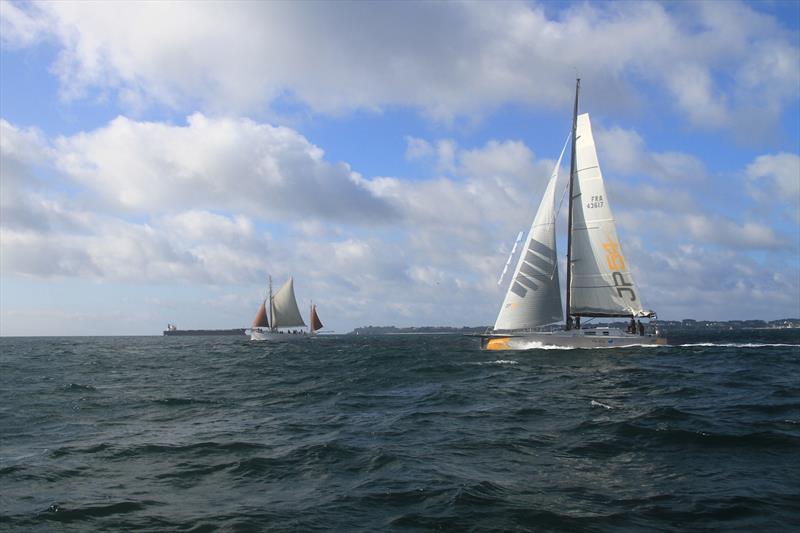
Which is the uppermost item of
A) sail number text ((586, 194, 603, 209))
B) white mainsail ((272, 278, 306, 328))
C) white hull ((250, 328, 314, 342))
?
sail number text ((586, 194, 603, 209))

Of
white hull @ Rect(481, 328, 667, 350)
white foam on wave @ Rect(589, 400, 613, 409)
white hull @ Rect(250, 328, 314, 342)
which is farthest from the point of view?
white hull @ Rect(250, 328, 314, 342)

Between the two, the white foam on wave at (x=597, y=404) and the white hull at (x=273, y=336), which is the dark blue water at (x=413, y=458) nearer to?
the white foam on wave at (x=597, y=404)

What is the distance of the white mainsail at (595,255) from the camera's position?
4628 centimetres

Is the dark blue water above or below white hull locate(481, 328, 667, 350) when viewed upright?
below

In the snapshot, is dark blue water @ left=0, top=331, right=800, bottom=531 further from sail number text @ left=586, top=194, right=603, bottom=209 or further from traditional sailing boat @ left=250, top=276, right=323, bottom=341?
traditional sailing boat @ left=250, top=276, right=323, bottom=341

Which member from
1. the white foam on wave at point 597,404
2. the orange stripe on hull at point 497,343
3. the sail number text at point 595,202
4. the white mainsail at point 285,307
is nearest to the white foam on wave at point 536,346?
the orange stripe on hull at point 497,343

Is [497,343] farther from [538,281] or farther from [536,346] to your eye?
[538,281]

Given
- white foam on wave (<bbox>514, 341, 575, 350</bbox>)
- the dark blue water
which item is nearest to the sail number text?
white foam on wave (<bbox>514, 341, 575, 350</bbox>)

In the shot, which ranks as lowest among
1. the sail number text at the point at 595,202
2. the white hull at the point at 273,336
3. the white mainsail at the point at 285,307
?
the white hull at the point at 273,336

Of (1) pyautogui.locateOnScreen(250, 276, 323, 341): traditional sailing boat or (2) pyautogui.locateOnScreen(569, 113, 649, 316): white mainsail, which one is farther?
(1) pyautogui.locateOnScreen(250, 276, 323, 341): traditional sailing boat

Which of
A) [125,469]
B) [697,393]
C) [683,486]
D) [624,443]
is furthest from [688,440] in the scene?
[125,469]

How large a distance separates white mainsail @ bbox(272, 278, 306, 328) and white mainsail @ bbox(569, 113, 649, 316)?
3272 inches

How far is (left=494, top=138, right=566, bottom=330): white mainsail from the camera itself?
4509 cm

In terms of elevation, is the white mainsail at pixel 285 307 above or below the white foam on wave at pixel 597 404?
above
